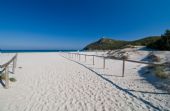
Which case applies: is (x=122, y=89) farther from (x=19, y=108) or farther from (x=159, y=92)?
(x=19, y=108)

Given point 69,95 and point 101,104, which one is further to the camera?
point 69,95

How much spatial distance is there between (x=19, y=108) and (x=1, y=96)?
5.08ft

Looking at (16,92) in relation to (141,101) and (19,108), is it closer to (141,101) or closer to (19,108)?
(19,108)

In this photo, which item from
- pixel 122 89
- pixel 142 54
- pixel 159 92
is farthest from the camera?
pixel 142 54

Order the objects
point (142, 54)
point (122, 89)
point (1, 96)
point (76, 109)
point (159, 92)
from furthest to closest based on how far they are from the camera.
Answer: point (142, 54) < point (122, 89) < point (159, 92) < point (1, 96) < point (76, 109)

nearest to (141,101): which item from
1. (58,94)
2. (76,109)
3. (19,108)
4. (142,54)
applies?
(76,109)

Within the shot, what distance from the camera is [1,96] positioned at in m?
5.62

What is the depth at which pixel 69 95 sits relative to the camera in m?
5.80

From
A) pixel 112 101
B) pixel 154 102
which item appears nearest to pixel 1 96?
pixel 112 101

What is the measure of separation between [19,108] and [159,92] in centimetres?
526

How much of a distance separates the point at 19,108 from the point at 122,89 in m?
4.16

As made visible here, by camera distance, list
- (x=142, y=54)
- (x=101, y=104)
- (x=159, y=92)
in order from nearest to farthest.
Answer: (x=101, y=104) < (x=159, y=92) < (x=142, y=54)

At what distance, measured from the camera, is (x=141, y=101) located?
5098 mm

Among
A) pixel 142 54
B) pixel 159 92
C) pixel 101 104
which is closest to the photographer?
pixel 101 104
